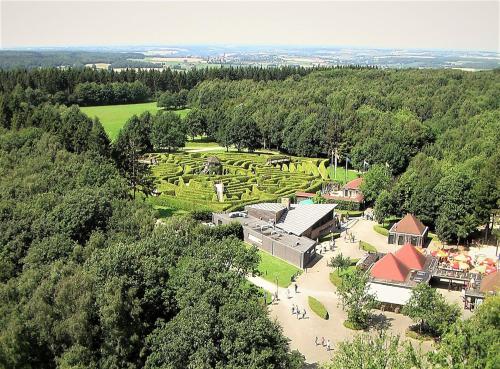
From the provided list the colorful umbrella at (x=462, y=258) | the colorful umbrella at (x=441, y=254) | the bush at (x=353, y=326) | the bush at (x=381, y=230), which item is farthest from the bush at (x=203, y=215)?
the colorful umbrella at (x=462, y=258)

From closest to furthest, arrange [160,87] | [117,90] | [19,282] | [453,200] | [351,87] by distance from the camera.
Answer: [19,282] → [453,200] → [351,87] → [117,90] → [160,87]

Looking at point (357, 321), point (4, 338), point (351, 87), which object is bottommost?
point (357, 321)

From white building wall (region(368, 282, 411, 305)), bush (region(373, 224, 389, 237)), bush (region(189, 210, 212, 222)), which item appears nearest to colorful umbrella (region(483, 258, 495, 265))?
white building wall (region(368, 282, 411, 305))

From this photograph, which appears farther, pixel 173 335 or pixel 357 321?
pixel 357 321

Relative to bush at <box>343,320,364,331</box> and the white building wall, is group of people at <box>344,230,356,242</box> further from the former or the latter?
bush at <box>343,320,364,331</box>

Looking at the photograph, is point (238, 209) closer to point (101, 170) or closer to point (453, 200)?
point (101, 170)

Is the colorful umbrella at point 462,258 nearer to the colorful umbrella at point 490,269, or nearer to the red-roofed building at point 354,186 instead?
the colorful umbrella at point 490,269

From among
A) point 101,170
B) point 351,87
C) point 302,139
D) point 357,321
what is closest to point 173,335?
point 357,321
